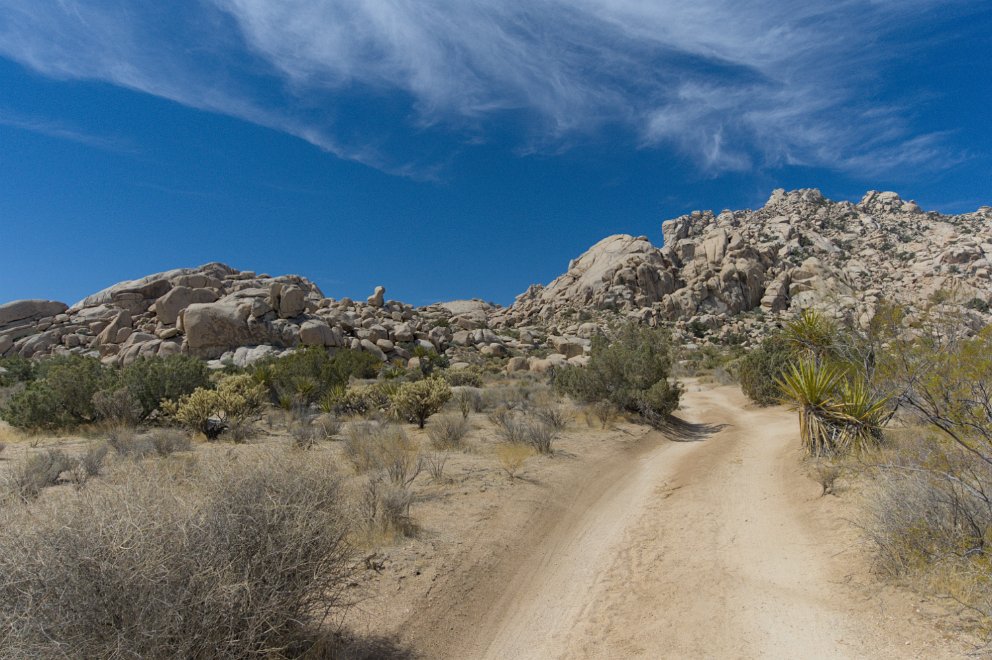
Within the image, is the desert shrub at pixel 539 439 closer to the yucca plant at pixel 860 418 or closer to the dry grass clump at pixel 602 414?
the dry grass clump at pixel 602 414

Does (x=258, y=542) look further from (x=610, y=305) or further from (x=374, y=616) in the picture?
(x=610, y=305)

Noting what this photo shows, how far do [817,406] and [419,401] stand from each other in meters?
9.56

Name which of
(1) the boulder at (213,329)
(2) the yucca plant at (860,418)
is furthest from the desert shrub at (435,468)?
(1) the boulder at (213,329)

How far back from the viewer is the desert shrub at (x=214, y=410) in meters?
11.9

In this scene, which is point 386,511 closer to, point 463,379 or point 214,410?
point 214,410

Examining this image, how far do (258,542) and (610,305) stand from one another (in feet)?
183

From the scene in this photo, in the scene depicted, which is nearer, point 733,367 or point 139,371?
point 139,371

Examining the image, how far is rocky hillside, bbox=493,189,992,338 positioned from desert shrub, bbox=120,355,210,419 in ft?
139

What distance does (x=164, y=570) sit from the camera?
2.49 meters

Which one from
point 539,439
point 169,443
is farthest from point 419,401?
point 169,443

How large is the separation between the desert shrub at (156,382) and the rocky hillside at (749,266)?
42378 mm

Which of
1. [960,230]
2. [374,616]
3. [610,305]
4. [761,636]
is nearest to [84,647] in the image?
[374,616]

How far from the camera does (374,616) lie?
4.45m

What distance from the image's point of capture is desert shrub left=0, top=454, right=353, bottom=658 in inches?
91.6
